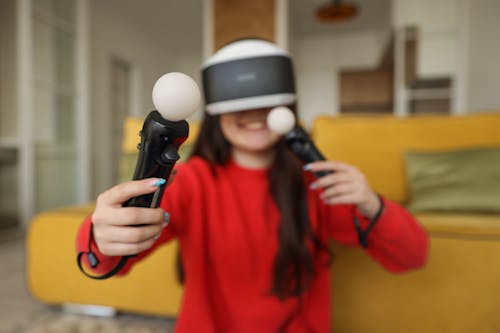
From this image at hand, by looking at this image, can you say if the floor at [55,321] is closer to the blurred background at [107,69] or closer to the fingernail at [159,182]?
the blurred background at [107,69]

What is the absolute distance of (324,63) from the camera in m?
6.24

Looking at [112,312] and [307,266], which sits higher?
[307,266]

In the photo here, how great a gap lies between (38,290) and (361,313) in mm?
1111

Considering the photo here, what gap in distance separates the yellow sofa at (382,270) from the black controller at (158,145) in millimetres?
860

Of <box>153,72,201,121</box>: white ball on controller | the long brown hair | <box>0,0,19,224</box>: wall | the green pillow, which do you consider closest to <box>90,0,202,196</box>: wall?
<box>0,0,19,224</box>: wall

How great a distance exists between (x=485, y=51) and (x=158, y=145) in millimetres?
3986

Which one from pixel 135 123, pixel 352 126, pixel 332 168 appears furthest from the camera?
pixel 135 123

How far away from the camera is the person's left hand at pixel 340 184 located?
515 mm

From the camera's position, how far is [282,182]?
2.50 ft

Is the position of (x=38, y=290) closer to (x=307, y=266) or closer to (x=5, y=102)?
(x=307, y=266)

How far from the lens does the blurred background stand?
116 inches

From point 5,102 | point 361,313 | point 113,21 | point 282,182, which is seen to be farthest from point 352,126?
point 113,21

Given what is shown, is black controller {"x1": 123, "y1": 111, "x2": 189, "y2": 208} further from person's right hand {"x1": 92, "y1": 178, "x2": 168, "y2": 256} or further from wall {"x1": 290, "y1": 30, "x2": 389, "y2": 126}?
wall {"x1": 290, "y1": 30, "x2": 389, "y2": 126}

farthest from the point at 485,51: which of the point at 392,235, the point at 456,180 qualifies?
the point at 392,235
